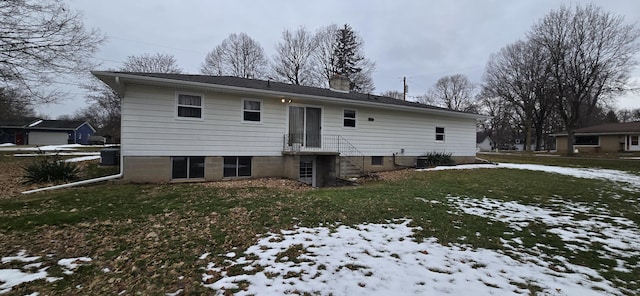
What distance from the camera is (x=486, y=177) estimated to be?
11.6 meters

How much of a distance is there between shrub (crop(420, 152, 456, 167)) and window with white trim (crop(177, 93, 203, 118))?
37.7 ft

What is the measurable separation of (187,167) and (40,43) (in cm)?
842

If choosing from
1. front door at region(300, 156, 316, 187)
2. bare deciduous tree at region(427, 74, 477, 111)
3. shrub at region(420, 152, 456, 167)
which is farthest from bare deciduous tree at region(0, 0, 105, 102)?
bare deciduous tree at region(427, 74, 477, 111)

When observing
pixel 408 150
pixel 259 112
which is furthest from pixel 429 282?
pixel 408 150

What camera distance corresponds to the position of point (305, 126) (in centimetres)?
1250

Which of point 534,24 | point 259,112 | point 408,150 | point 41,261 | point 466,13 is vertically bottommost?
point 41,261

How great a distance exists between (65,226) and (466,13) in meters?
19.9

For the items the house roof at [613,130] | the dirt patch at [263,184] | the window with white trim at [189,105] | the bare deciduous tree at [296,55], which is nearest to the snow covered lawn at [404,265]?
the dirt patch at [263,184]

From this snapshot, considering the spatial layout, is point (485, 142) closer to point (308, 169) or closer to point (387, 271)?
point (308, 169)

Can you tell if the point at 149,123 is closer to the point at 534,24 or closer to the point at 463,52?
the point at 463,52

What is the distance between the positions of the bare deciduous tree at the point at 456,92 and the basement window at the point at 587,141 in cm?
1743

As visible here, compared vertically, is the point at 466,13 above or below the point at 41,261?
above

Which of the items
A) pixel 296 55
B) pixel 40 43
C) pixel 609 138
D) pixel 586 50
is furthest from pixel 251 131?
pixel 609 138

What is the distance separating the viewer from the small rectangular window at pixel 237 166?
10859 mm
